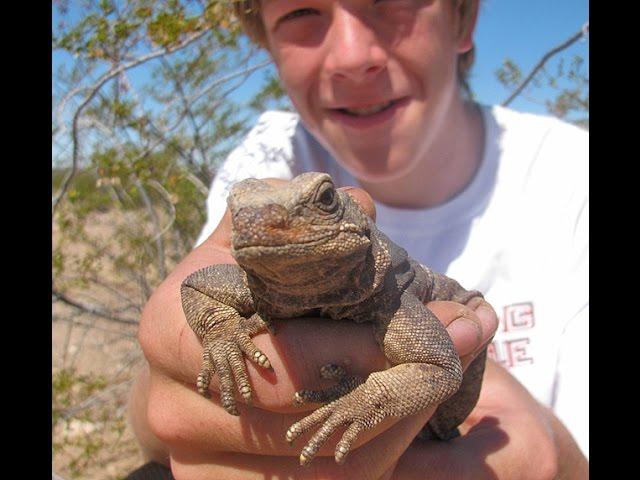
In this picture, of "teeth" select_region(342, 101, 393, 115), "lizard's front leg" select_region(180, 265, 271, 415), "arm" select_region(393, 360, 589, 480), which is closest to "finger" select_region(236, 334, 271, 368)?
"lizard's front leg" select_region(180, 265, 271, 415)

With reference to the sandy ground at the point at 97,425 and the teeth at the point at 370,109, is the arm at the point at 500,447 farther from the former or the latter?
the sandy ground at the point at 97,425

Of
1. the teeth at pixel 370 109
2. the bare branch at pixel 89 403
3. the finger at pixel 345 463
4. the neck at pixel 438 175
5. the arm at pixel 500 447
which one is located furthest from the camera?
the bare branch at pixel 89 403

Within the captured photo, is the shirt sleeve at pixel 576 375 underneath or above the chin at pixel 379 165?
underneath

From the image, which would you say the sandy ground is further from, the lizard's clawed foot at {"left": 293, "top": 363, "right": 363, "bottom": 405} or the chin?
the lizard's clawed foot at {"left": 293, "top": 363, "right": 363, "bottom": 405}

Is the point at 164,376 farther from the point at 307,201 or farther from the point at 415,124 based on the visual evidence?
the point at 415,124

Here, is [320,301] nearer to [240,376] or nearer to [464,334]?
[240,376]

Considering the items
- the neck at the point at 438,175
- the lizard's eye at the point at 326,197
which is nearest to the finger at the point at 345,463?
the lizard's eye at the point at 326,197

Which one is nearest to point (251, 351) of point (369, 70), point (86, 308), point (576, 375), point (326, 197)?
point (326, 197)
